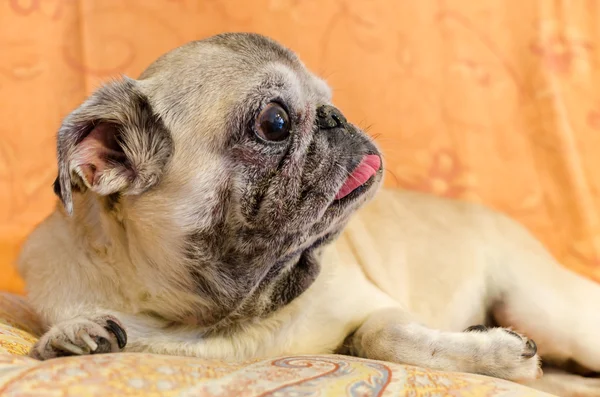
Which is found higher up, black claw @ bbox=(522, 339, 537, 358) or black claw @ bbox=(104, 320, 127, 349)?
black claw @ bbox=(522, 339, 537, 358)

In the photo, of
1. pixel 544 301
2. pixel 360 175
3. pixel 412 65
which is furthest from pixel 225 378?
pixel 412 65

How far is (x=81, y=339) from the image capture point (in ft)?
3.92

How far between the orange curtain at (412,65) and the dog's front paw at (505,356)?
114 centimetres

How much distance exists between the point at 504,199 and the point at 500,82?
0.44 metres

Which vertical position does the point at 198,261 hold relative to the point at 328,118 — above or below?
below

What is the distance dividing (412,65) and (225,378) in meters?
1.73

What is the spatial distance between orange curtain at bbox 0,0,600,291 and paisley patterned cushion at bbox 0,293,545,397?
4.59ft

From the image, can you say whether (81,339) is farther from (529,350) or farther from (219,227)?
(529,350)

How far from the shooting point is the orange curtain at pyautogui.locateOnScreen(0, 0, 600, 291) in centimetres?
244

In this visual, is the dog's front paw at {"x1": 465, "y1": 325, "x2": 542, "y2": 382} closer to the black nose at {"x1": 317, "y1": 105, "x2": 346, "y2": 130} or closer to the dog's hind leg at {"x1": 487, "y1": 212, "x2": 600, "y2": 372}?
the dog's hind leg at {"x1": 487, "y1": 212, "x2": 600, "y2": 372}

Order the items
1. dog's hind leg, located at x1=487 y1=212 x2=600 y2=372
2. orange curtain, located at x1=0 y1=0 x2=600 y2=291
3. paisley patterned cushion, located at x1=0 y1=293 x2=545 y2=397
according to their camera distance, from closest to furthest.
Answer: paisley patterned cushion, located at x1=0 y1=293 x2=545 y2=397
dog's hind leg, located at x1=487 y1=212 x2=600 y2=372
orange curtain, located at x1=0 y1=0 x2=600 y2=291

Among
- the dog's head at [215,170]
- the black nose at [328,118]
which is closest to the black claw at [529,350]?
the dog's head at [215,170]

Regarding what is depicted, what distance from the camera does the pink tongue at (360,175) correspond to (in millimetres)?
1279

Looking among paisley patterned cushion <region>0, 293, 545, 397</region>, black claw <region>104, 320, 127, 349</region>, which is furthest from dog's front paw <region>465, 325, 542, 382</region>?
black claw <region>104, 320, 127, 349</region>
